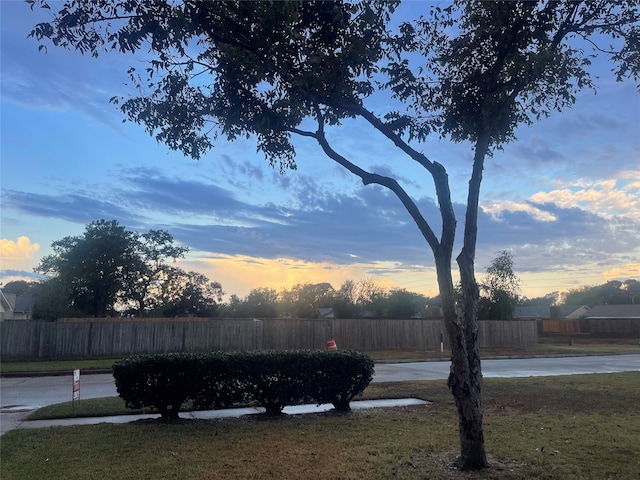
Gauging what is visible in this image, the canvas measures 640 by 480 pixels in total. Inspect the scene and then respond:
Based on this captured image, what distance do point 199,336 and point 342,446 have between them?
2170 centimetres

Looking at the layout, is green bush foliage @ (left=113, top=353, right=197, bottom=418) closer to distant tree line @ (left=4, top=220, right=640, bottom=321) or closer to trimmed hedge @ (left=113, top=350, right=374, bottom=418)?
trimmed hedge @ (left=113, top=350, right=374, bottom=418)

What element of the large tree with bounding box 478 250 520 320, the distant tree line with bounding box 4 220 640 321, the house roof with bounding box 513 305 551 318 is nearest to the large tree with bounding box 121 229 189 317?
the distant tree line with bounding box 4 220 640 321

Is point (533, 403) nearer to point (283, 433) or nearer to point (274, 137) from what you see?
point (283, 433)

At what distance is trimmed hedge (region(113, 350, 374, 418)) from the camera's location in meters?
9.05

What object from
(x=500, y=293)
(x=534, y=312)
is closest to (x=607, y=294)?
(x=534, y=312)

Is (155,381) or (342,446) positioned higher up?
(155,381)

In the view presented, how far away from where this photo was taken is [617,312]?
63.2m

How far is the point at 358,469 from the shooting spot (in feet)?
19.8

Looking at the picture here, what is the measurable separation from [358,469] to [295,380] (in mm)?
3799

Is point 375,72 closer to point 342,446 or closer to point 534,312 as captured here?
point 342,446

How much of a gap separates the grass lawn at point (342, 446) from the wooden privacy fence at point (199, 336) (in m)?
19.0

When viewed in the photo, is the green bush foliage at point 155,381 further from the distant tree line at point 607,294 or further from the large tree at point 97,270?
the distant tree line at point 607,294

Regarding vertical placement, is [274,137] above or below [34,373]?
above

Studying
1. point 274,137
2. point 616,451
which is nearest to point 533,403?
point 616,451
